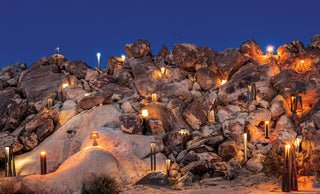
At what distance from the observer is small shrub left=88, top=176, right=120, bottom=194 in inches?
445

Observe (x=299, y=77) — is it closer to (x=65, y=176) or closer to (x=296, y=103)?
(x=296, y=103)

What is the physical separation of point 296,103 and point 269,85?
423cm

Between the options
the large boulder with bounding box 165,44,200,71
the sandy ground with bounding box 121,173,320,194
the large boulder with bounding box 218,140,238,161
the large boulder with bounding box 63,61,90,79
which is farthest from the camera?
the large boulder with bounding box 63,61,90,79

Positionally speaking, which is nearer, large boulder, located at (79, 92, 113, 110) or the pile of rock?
the pile of rock

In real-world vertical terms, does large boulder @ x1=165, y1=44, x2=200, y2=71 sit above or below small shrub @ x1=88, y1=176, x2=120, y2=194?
above

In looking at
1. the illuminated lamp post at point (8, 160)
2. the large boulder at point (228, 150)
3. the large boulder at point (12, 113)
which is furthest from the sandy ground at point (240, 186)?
the large boulder at point (12, 113)

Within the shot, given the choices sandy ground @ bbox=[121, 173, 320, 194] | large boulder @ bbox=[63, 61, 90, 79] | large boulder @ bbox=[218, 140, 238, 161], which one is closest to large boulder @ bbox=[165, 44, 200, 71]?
large boulder @ bbox=[63, 61, 90, 79]

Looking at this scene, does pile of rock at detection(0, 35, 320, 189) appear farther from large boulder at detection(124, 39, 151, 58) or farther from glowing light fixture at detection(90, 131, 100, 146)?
glowing light fixture at detection(90, 131, 100, 146)

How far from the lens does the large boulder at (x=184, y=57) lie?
28.5m

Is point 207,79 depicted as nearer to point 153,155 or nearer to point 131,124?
point 131,124

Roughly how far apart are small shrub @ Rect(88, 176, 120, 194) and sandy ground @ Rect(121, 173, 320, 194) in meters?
0.71

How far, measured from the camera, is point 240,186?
42.4 ft

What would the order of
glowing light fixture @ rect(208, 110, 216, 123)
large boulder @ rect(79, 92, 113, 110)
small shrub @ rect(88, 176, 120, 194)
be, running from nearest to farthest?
small shrub @ rect(88, 176, 120, 194) → glowing light fixture @ rect(208, 110, 216, 123) → large boulder @ rect(79, 92, 113, 110)

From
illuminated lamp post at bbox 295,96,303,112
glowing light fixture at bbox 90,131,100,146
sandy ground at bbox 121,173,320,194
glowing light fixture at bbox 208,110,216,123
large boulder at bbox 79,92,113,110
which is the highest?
large boulder at bbox 79,92,113,110
